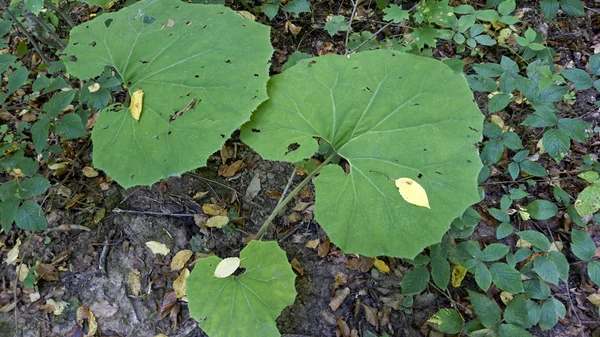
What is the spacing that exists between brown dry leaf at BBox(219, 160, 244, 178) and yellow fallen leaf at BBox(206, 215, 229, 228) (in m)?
0.36

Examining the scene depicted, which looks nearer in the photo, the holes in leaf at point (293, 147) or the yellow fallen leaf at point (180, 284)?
the holes in leaf at point (293, 147)

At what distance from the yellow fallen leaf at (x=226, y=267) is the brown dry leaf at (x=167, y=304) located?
1.97ft

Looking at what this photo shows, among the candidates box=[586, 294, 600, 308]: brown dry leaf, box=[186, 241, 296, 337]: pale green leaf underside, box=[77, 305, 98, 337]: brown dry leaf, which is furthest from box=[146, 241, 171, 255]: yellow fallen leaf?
box=[586, 294, 600, 308]: brown dry leaf

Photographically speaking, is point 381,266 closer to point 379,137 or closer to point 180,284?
point 379,137

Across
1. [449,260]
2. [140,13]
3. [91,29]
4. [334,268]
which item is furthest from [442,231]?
[91,29]

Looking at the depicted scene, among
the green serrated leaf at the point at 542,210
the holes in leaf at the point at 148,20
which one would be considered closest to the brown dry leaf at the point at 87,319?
the holes in leaf at the point at 148,20

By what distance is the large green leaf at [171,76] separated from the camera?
78.9 inches

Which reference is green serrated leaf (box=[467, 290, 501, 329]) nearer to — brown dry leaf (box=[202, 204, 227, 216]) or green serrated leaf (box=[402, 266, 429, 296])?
green serrated leaf (box=[402, 266, 429, 296])

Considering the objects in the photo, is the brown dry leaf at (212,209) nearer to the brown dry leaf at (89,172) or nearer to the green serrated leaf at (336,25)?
the brown dry leaf at (89,172)

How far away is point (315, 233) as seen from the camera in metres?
2.80

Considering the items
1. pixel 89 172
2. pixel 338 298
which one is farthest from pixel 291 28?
pixel 338 298

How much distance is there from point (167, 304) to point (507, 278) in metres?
2.06

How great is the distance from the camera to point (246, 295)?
2.16 metres

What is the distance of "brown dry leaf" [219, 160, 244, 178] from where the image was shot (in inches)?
119
